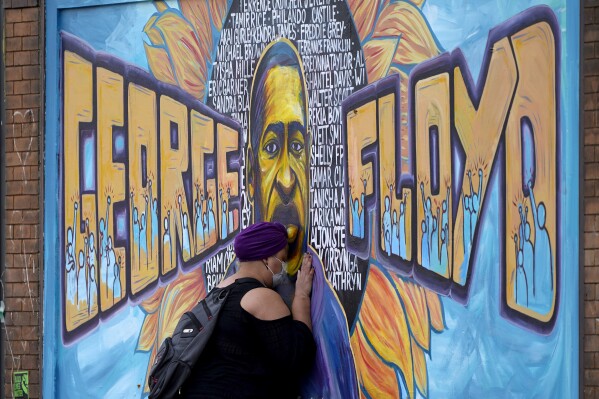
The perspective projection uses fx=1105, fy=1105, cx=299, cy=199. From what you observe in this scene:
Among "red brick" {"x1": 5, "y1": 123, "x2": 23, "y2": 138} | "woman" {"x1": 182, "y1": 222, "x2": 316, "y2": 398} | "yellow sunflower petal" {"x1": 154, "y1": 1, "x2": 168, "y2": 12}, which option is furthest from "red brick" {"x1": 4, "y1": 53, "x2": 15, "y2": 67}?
"woman" {"x1": 182, "y1": 222, "x2": 316, "y2": 398}

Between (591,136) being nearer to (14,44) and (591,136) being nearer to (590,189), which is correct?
(590,189)

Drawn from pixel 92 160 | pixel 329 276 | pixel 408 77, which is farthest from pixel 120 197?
pixel 408 77

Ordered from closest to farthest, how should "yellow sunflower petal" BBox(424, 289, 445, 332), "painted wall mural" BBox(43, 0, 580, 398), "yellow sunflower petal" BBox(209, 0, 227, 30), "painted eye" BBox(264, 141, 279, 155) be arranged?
"painted wall mural" BBox(43, 0, 580, 398), "yellow sunflower petal" BBox(424, 289, 445, 332), "painted eye" BBox(264, 141, 279, 155), "yellow sunflower petal" BBox(209, 0, 227, 30)

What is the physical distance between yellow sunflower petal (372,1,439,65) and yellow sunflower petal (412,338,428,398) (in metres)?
1.62

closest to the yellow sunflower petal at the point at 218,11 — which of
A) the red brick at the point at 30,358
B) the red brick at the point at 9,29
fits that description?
the red brick at the point at 9,29

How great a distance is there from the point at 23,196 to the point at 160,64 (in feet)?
4.28

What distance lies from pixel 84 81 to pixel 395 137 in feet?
7.30

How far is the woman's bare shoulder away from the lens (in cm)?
593

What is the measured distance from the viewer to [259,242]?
625cm

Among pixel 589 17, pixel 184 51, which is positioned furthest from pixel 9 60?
pixel 589 17

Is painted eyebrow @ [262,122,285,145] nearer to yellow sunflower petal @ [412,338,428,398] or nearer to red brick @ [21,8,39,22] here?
yellow sunflower petal @ [412,338,428,398]

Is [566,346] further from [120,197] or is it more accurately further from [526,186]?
[120,197]

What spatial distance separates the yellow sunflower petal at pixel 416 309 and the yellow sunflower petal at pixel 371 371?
0.92 ft

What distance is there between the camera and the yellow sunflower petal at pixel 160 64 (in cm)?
700
